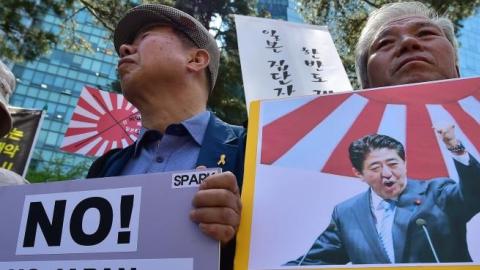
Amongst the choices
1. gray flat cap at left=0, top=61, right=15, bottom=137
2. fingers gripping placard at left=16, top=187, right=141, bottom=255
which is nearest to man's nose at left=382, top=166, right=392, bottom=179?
fingers gripping placard at left=16, top=187, right=141, bottom=255

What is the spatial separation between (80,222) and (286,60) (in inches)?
68.3

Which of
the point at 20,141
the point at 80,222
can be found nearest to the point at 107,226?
the point at 80,222

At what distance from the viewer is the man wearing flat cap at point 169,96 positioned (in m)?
1.00

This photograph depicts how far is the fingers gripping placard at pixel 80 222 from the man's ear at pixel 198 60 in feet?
1.51

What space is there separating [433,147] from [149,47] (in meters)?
0.69

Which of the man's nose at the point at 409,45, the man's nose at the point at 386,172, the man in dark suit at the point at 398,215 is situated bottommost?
the man in dark suit at the point at 398,215

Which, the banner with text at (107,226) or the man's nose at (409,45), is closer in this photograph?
the banner with text at (107,226)

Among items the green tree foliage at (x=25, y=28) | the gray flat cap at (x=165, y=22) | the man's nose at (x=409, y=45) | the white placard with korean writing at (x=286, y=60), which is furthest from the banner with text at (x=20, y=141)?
the man's nose at (x=409, y=45)

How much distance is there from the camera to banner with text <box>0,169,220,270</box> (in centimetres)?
71

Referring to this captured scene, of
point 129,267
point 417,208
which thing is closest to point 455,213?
point 417,208

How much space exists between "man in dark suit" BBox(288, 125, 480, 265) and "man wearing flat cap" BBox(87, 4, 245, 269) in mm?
318

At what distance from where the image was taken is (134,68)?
1.09 metres

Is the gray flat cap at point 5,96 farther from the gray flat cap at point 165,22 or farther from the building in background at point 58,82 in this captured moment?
the building in background at point 58,82

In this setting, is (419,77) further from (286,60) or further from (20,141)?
(20,141)
